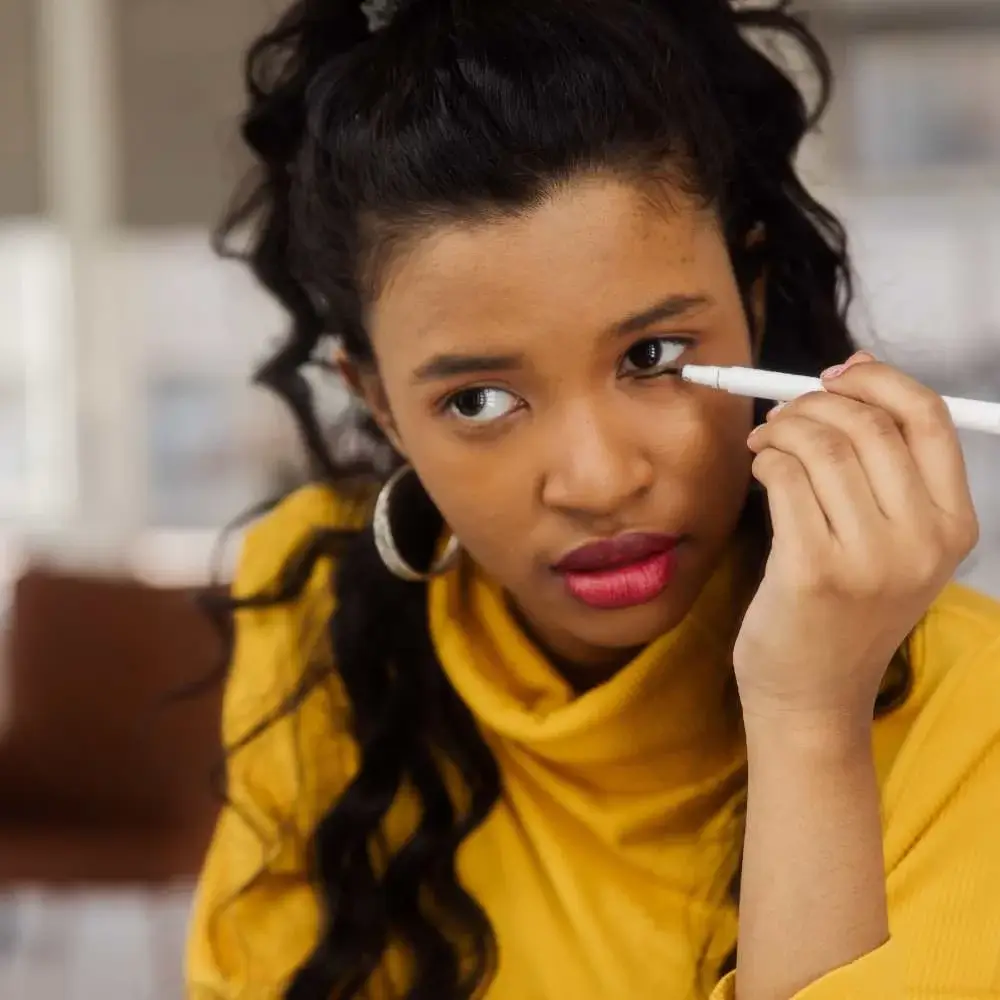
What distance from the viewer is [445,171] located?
0.66 m

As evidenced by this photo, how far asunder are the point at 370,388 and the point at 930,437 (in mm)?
382

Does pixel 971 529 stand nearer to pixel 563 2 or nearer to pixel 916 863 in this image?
pixel 916 863

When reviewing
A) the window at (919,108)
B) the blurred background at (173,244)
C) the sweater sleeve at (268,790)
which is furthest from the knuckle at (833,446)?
the window at (919,108)

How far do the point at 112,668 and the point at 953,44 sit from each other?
6.69ft

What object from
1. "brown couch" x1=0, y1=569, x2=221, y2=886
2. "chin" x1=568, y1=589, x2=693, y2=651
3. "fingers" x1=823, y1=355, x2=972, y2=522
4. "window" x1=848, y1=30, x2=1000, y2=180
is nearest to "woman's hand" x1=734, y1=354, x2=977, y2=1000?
"fingers" x1=823, y1=355, x2=972, y2=522

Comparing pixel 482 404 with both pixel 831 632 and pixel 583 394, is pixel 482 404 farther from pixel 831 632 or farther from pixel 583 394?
pixel 831 632

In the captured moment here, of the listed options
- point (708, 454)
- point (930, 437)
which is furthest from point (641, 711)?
point (930, 437)

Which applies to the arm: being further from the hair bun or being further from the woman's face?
the hair bun

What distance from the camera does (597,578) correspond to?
69 cm

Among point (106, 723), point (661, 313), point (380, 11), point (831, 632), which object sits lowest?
point (106, 723)

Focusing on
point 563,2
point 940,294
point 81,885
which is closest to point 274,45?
point 563,2

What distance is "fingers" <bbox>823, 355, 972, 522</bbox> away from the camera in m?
0.54

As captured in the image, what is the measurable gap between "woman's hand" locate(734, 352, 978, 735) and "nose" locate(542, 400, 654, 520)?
0.25 feet

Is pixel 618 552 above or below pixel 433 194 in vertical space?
below
